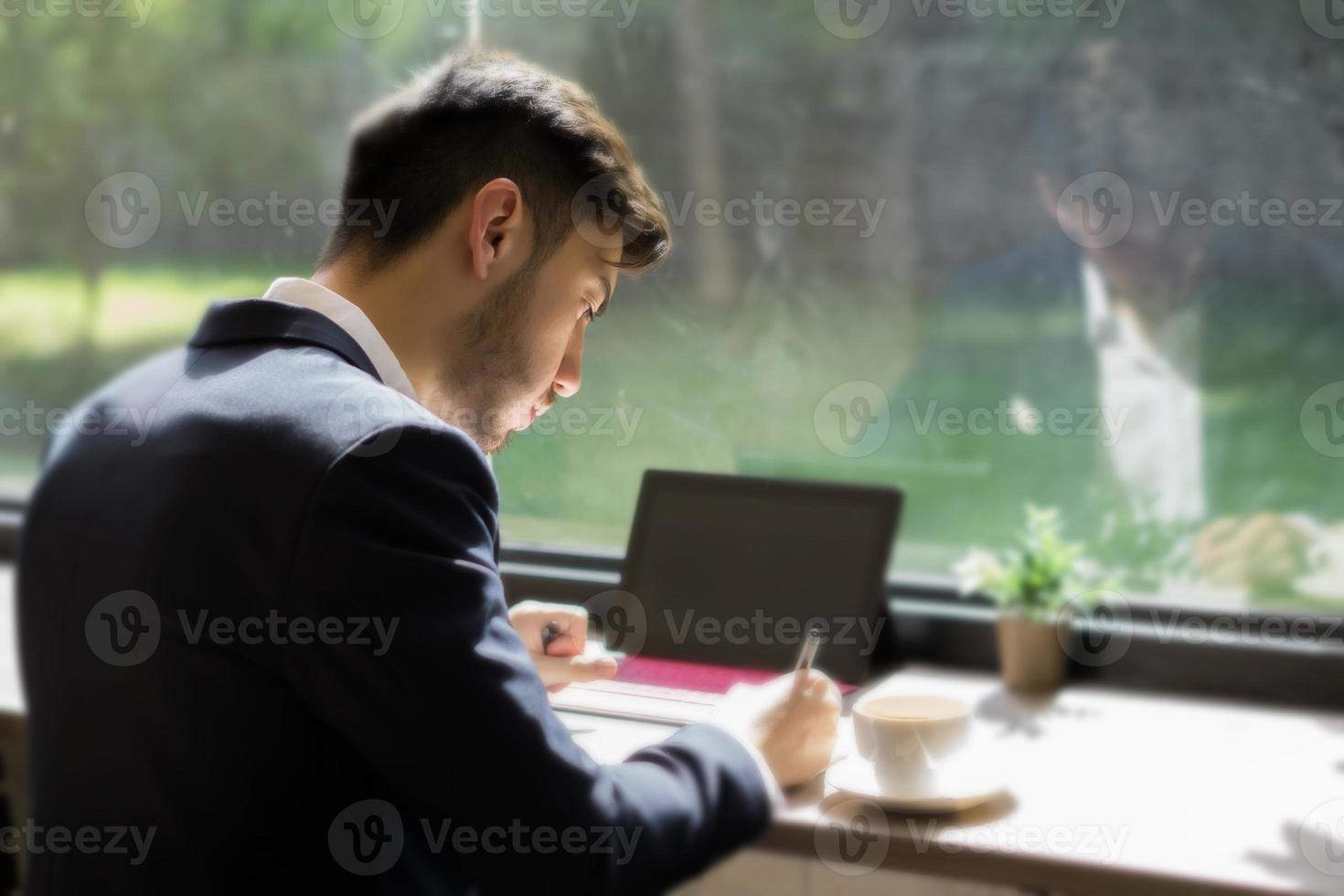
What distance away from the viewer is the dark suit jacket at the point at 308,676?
0.80 metres

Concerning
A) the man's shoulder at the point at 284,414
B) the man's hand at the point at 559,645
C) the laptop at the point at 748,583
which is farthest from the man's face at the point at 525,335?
the laptop at the point at 748,583

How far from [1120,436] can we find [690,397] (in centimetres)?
60

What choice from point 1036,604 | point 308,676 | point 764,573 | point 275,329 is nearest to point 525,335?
point 275,329

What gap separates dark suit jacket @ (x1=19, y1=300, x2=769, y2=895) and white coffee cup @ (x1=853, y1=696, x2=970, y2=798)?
261 millimetres

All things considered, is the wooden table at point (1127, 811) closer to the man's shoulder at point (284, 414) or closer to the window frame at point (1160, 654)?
the window frame at point (1160, 654)

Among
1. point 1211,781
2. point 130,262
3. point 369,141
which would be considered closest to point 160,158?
point 130,262

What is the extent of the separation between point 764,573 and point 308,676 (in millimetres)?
918

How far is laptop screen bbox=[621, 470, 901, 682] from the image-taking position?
164 cm

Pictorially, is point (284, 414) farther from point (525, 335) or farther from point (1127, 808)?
point (1127, 808)

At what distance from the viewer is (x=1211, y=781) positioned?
4.21 ft

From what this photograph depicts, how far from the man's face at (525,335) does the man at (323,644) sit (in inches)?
0.8

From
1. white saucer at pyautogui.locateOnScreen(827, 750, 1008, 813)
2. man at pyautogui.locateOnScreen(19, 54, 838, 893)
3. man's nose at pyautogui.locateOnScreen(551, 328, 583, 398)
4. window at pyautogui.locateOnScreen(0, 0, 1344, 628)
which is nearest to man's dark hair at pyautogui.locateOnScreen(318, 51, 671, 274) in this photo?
man at pyautogui.locateOnScreen(19, 54, 838, 893)

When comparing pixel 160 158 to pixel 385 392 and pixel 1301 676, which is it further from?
pixel 1301 676

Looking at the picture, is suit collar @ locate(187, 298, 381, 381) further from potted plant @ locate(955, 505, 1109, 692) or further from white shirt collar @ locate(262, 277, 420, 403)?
potted plant @ locate(955, 505, 1109, 692)
